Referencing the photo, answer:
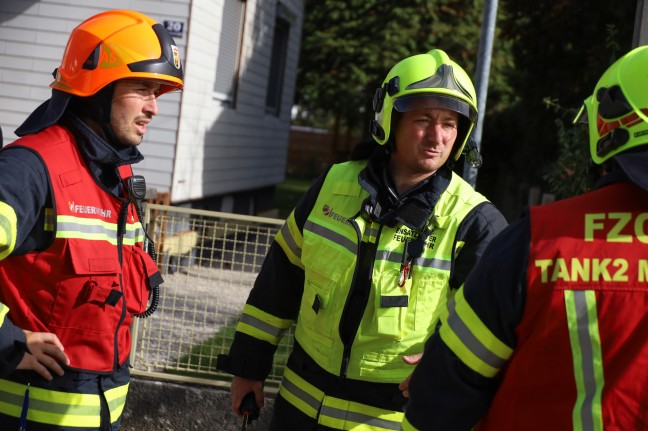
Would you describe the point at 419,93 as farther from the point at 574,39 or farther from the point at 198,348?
the point at 574,39

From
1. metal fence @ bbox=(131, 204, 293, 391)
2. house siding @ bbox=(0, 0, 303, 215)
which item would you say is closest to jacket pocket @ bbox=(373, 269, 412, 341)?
metal fence @ bbox=(131, 204, 293, 391)

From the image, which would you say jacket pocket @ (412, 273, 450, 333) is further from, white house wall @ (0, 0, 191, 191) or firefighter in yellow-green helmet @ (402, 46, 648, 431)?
white house wall @ (0, 0, 191, 191)

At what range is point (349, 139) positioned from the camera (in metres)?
35.6

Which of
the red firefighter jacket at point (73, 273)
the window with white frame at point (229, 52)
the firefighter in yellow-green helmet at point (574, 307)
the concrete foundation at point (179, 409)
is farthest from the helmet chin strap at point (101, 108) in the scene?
the window with white frame at point (229, 52)

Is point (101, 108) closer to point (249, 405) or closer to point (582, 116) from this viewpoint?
point (249, 405)

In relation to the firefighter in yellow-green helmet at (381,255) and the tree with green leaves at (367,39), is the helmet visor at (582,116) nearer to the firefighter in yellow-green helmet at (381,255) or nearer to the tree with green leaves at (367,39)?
the firefighter in yellow-green helmet at (381,255)

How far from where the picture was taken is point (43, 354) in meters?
2.68

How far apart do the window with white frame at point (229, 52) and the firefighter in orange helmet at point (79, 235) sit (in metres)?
8.81

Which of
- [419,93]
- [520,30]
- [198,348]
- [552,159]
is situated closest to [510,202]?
[552,159]

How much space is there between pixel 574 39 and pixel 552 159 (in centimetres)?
320

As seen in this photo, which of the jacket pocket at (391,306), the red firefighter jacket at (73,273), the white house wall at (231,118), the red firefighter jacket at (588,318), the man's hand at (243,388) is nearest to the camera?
the red firefighter jacket at (588,318)

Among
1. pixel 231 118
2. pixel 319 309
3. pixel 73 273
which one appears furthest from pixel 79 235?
pixel 231 118

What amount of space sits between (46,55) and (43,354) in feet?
26.0

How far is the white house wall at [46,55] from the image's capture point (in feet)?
32.3
